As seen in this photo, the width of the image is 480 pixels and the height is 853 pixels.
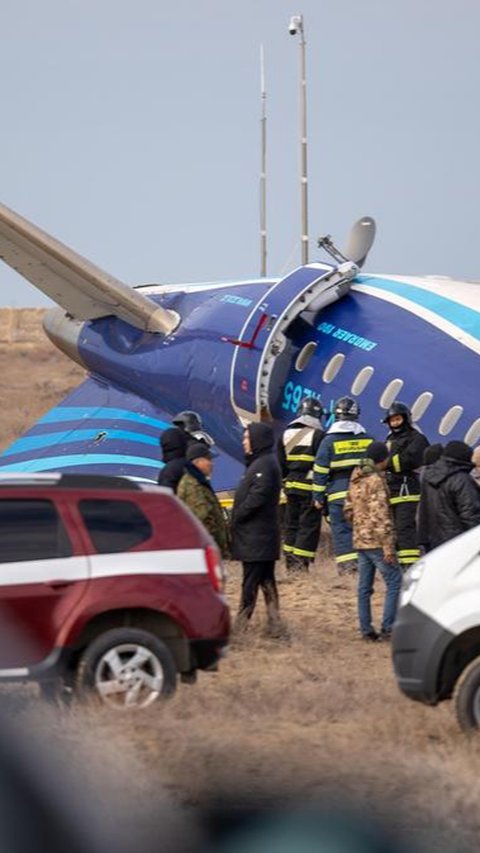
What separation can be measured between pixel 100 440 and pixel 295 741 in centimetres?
1739

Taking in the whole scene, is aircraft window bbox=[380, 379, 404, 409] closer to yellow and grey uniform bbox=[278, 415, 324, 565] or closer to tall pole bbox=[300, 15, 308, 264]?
yellow and grey uniform bbox=[278, 415, 324, 565]

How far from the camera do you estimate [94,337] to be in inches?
1014

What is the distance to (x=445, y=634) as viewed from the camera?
841cm

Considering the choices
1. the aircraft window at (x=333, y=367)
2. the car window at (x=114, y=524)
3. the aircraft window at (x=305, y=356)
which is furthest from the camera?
the aircraft window at (x=305, y=356)

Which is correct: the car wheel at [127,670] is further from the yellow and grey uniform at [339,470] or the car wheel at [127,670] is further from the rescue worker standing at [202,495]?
the yellow and grey uniform at [339,470]

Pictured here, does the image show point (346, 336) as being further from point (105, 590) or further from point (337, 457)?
point (105, 590)

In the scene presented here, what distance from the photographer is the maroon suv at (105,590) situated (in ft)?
29.2

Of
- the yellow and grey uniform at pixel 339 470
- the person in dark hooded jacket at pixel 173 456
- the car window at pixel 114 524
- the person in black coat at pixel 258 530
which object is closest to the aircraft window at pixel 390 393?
the yellow and grey uniform at pixel 339 470

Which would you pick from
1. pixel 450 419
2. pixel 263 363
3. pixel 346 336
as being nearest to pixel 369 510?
pixel 450 419

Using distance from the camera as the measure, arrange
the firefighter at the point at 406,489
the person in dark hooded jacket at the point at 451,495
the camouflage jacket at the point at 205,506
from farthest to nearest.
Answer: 1. the firefighter at the point at 406,489
2. the camouflage jacket at the point at 205,506
3. the person in dark hooded jacket at the point at 451,495

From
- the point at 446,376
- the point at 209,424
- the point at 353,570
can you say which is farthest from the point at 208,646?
the point at 209,424

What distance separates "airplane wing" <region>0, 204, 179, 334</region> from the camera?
24.4 m

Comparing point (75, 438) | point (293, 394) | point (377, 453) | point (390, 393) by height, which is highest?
point (377, 453)

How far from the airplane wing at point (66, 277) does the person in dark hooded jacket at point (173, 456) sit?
992 centimetres
